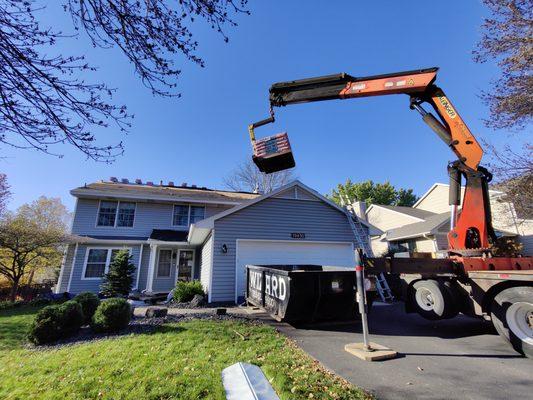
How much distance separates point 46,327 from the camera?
543 centimetres

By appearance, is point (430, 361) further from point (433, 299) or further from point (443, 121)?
point (443, 121)

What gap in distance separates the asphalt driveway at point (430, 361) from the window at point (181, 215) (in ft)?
36.3

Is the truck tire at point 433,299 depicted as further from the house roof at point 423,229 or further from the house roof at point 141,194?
the house roof at point 141,194

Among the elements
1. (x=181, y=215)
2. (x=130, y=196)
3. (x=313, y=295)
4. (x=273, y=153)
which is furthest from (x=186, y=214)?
(x=313, y=295)

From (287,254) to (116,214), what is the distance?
9.96 m

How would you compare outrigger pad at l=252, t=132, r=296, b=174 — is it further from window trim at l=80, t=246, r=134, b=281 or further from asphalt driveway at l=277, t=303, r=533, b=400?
window trim at l=80, t=246, r=134, b=281

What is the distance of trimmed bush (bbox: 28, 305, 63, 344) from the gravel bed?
13 centimetres

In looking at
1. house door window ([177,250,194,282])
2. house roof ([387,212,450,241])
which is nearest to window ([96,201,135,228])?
house door window ([177,250,194,282])

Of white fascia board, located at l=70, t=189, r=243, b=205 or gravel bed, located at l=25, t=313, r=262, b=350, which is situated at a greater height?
white fascia board, located at l=70, t=189, r=243, b=205

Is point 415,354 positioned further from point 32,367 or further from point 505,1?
point 505,1

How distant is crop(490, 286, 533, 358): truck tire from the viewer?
3.84 meters

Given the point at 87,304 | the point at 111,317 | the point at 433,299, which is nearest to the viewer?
the point at 433,299

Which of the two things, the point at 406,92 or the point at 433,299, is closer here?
the point at 433,299

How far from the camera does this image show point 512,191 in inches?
340
